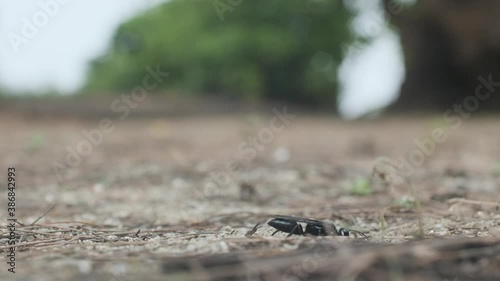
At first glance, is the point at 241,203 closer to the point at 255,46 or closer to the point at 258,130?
the point at 258,130

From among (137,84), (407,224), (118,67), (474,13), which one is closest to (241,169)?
(407,224)

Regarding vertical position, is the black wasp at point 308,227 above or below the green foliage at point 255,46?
below

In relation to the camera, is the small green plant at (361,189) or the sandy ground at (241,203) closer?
the sandy ground at (241,203)

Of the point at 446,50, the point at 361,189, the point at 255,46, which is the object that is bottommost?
the point at 361,189

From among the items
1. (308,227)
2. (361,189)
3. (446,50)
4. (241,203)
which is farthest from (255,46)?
(308,227)

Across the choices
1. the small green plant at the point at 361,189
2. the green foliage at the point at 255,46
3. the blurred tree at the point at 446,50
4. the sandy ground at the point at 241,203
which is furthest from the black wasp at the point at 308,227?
the green foliage at the point at 255,46

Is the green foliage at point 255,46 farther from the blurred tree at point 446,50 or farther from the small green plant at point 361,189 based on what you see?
the small green plant at point 361,189

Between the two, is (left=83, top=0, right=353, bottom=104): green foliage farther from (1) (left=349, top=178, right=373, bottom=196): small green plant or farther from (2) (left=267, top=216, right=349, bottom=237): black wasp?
(2) (left=267, top=216, right=349, bottom=237): black wasp
